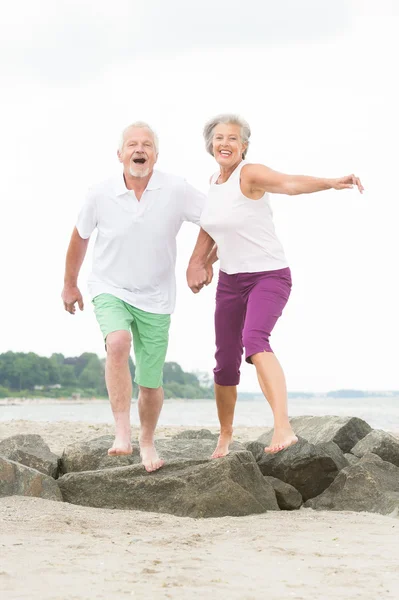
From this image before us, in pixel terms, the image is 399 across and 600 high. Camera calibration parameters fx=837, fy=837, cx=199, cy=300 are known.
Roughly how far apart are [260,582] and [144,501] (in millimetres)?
2314

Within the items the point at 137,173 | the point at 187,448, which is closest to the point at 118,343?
the point at 137,173

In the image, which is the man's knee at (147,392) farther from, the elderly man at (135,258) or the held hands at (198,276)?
the held hands at (198,276)

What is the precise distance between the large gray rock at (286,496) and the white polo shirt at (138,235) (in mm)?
1728

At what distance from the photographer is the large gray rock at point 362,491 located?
6.61 metres

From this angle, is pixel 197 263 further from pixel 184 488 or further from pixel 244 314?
pixel 184 488

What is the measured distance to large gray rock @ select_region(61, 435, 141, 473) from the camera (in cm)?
719

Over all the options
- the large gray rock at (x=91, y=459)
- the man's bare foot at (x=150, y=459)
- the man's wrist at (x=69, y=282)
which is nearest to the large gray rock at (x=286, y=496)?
the man's bare foot at (x=150, y=459)

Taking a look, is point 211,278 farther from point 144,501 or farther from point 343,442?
point 343,442

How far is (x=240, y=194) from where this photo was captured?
20.1 feet

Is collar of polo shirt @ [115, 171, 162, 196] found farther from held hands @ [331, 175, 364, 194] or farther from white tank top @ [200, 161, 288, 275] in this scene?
held hands @ [331, 175, 364, 194]

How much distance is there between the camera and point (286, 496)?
6.75 meters

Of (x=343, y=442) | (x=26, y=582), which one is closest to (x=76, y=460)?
(x=343, y=442)

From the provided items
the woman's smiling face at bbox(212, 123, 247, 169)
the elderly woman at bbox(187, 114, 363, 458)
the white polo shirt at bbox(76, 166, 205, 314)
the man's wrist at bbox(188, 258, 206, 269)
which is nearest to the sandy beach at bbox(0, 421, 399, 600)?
the elderly woman at bbox(187, 114, 363, 458)

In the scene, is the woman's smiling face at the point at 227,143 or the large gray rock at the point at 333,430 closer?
the woman's smiling face at the point at 227,143
